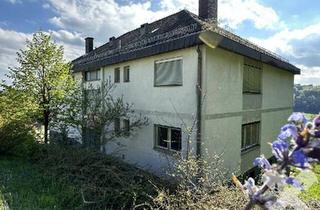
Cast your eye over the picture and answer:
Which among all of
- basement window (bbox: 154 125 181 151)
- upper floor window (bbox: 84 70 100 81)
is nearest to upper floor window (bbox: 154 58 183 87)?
basement window (bbox: 154 125 181 151)

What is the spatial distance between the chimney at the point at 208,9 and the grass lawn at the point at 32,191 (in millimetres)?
11029

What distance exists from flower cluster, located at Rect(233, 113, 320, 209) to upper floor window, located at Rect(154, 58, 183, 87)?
453 inches

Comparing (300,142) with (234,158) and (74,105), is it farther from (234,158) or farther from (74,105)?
(74,105)

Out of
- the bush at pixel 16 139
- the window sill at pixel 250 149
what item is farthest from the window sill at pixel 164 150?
the bush at pixel 16 139

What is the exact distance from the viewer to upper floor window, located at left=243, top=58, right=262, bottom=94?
1489 cm

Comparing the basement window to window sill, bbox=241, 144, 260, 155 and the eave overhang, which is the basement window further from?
window sill, bbox=241, 144, 260, 155

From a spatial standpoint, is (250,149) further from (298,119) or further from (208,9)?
(298,119)

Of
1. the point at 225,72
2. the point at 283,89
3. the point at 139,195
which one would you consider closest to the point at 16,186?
the point at 139,195

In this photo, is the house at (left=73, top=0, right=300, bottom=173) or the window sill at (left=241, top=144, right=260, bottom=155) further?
the window sill at (left=241, top=144, right=260, bottom=155)

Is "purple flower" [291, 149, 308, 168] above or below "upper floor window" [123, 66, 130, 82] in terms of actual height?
below

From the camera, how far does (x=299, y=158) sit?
125cm

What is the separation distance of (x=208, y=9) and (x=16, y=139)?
1171 cm

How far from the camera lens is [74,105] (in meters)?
16.9

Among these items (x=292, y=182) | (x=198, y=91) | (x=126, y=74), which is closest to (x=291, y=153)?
(x=292, y=182)
